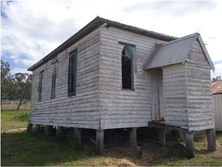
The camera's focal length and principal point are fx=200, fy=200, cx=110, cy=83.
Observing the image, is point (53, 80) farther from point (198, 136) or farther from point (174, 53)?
point (198, 136)

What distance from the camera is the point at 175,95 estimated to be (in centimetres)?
795

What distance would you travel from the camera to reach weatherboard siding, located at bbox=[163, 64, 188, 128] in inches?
301

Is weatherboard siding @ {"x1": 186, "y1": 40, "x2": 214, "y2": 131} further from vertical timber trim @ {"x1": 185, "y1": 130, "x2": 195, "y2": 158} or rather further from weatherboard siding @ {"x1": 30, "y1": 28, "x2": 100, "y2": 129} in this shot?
weatherboard siding @ {"x1": 30, "y1": 28, "x2": 100, "y2": 129}

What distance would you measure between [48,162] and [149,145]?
4.43 metres

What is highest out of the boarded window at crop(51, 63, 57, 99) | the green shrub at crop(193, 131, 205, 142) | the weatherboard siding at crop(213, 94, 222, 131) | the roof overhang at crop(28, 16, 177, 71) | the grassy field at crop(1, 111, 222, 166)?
the roof overhang at crop(28, 16, 177, 71)

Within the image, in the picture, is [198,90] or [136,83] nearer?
[198,90]

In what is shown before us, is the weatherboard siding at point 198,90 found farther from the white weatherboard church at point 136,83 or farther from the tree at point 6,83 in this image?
the tree at point 6,83

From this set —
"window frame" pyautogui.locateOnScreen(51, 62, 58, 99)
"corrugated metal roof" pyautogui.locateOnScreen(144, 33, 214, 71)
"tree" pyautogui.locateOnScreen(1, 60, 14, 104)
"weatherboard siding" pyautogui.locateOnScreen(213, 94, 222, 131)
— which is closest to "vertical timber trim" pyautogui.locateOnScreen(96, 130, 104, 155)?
"corrugated metal roof" pyautogui.locateOnScreen(144, 33, 214, 71)

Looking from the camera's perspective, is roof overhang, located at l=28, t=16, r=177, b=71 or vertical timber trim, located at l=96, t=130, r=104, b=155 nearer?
vertical timber trim, located at l=96, t=130, r=104, b=155

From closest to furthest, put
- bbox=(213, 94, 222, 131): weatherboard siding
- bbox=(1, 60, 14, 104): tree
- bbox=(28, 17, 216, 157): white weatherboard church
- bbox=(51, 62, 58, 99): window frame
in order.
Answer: bbox=(28, 17, 216, 157): white weatherboard church
bbox=(51, 62, 58, 99): window frame
bbox=(213, 94, 222, 131): weatherboard siding
bbox=(1, 60, 14, 104): tree

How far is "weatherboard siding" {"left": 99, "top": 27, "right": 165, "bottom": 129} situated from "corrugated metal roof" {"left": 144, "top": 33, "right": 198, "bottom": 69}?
1.71ft

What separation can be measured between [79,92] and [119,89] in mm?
2176

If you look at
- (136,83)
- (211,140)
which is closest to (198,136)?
(211,140)

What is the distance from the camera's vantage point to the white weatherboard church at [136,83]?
25.7 feet
